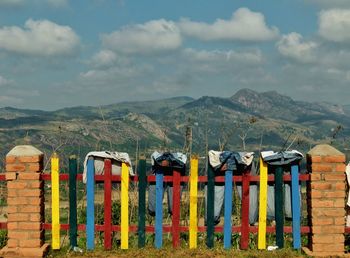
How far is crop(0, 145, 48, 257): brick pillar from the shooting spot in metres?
7.55

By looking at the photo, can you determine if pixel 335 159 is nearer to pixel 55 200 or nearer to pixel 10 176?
pixel 55 200

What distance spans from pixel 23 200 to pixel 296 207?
4.65 m

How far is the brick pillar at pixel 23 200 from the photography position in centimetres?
755

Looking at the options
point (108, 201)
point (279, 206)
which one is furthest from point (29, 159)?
point (279, 206)

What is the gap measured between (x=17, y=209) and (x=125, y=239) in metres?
1.90

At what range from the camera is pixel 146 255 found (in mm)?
7570

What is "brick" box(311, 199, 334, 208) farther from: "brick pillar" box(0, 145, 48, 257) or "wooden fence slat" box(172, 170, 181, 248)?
"brick pillar" box(0, 145, 48, 257)

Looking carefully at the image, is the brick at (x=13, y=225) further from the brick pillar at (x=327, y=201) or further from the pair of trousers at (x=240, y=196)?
the brick pillar at (x=327, y=201)

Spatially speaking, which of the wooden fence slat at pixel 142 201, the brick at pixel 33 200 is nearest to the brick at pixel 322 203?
the wooden fence slat at pixel 142 201

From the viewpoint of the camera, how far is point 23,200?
24.8 feet

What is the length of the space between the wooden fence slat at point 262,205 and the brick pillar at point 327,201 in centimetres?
77

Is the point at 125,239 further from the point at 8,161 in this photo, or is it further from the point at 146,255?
the point at 8,161

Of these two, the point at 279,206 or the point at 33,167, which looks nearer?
the point at 33,167

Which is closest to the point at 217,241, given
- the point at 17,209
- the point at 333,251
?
the point at 333,251
